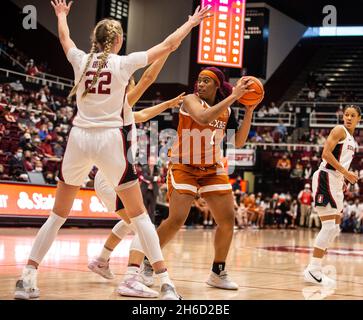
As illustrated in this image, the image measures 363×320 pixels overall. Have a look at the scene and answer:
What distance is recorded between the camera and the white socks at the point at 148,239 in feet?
15.0

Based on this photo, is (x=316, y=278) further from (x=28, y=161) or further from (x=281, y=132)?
(x=281, y=132)

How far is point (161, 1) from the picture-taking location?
29531mm

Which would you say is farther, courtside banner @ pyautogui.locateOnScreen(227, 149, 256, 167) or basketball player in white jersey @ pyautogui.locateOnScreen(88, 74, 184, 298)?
courtside banner @ pyautogui.locateOnScreen(227, 149, 256, 167)

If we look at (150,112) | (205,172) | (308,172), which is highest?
(150,112)

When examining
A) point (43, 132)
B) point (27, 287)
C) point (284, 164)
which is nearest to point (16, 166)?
point (43, 132)

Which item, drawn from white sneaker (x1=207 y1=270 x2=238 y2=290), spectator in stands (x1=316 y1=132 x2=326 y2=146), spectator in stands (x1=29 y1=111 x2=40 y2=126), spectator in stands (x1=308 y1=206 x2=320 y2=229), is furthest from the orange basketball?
spectator in stands (x1=316 y1=132 x2=326 y2=146)

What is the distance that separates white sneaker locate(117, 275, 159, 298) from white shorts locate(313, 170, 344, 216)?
2.57 meters

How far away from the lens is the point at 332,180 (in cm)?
672

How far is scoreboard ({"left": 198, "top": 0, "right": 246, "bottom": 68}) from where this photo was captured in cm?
1997

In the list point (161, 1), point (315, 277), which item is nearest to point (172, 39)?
point (315, 277)

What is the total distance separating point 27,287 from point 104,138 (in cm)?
117

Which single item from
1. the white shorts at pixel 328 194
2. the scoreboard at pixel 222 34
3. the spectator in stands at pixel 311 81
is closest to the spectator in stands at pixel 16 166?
the scoreboard at pixel 222 34

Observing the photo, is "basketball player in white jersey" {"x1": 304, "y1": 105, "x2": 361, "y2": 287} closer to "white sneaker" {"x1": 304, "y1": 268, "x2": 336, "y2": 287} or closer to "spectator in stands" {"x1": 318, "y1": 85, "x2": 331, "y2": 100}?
"white sneaker" {"x1": 304, "y1": 268, "x2": 336, "y2": 287}

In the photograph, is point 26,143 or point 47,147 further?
point 47,147
